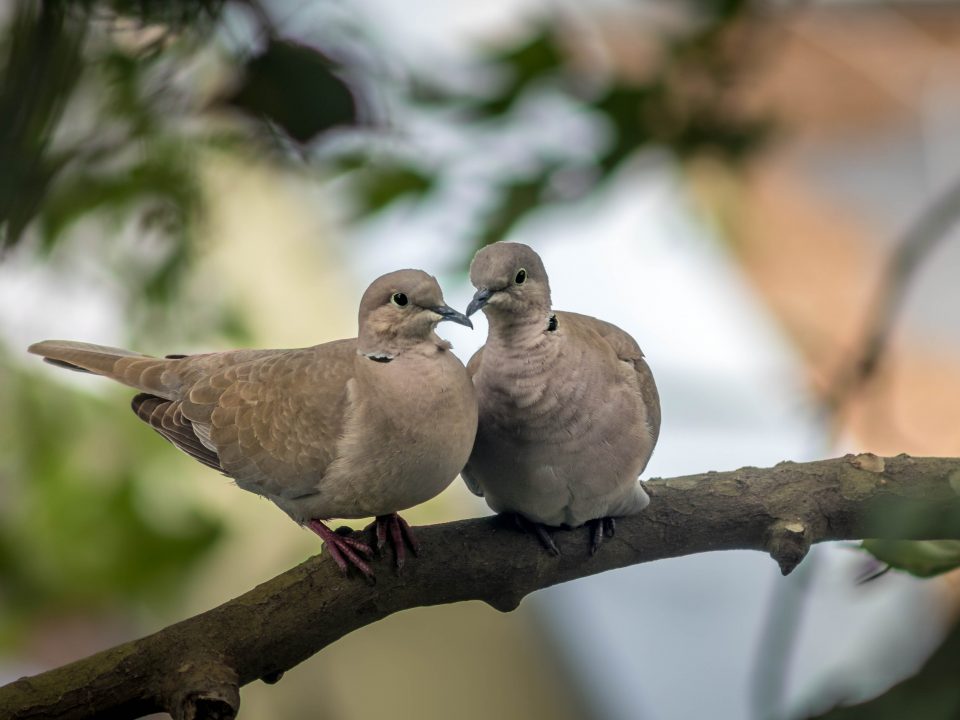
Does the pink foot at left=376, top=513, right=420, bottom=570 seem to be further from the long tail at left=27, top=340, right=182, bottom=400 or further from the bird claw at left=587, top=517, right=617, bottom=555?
the long tail at left=27, top=340, right=182, bottom=400

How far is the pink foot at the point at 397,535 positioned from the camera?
1.43m

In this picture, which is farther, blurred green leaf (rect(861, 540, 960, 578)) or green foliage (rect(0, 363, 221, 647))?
green foliage (rect(0, 363, 221, 647))

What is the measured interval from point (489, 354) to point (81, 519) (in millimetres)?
1519

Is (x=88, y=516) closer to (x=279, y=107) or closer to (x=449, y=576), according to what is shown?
(x=449, y=576)

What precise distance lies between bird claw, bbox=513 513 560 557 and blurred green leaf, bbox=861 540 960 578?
85 cm

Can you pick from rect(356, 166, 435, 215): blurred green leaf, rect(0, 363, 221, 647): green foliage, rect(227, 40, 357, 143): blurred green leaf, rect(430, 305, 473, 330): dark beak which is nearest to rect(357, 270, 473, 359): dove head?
rect(430, 305, 473, 330): dark beak

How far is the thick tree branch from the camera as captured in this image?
1257 millimetres

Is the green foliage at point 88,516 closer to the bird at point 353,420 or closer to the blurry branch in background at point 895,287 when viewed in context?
the bird at point 353,420

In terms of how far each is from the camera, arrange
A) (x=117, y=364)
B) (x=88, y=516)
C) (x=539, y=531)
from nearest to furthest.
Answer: (x=539, y=531) → (x=117, y=364) → (x=88, y=516)

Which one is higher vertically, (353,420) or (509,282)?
(509,282)

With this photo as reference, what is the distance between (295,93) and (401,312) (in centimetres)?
75

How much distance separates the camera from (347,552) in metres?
1.40

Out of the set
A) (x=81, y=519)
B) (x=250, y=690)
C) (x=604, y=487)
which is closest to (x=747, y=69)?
(x=604, y=487)

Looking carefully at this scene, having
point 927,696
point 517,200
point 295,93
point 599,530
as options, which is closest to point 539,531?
point 599,530
